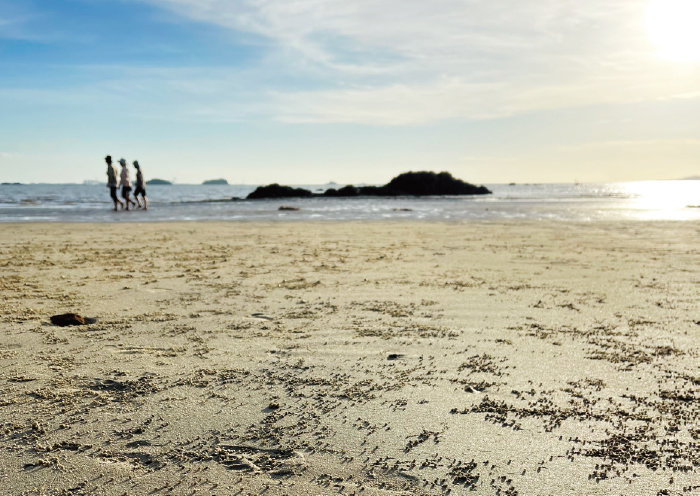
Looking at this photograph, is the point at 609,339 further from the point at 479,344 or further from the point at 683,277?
the point at 683,277

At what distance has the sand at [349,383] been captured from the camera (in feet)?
7.14

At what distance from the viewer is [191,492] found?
6.68ft

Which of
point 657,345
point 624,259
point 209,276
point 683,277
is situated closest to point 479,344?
point 657,345

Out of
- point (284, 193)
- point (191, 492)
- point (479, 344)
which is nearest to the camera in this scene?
point (191, 492)

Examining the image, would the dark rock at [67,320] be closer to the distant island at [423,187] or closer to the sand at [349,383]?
the sand at [349,383]

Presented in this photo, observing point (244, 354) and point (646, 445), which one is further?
point (244, 354)

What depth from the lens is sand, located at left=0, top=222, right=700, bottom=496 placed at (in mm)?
2178

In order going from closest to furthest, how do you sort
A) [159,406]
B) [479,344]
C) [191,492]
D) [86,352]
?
1. [191,492]
2. [159,406]
3. [86,352]
4. [479,344]

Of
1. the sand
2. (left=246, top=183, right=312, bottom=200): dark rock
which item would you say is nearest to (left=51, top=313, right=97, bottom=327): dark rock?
the sand

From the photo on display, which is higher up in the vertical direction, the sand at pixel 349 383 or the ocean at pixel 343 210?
the ocean at pixel 343 210

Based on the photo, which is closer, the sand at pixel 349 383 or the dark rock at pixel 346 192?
the sand at pixel 349 383

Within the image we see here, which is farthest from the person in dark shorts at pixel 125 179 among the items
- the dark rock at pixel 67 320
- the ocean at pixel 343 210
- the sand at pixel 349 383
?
the dark rock at pixel 67 320

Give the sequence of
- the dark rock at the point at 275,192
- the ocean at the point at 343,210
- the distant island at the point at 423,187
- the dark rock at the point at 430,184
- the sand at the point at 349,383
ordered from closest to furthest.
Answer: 1. the sand at the point at 349,383
2. the ocean at the point at 343,210
3. the dark rock at the point at 275,192
4. the distant island at the point at 423,187
5. the dark rock at the point at 430,184

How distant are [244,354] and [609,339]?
2.75m
